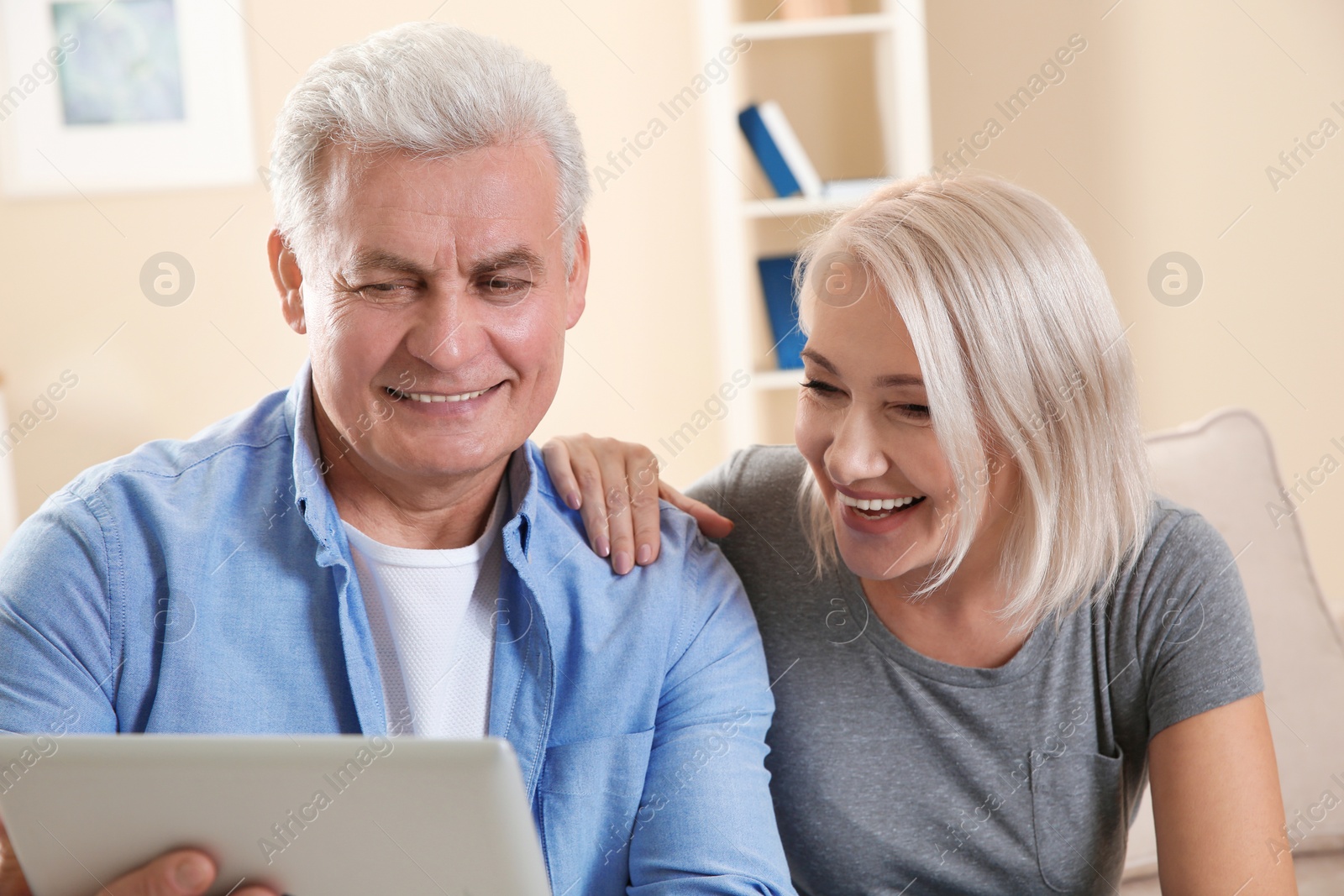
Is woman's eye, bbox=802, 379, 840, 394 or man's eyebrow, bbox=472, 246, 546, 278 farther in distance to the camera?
woman's eye, bbox=802, 379, 840, 394

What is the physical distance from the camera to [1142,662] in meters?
1.29

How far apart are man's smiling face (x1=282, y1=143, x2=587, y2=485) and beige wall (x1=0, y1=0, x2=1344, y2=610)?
223cm

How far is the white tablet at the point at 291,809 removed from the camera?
0.76 meters

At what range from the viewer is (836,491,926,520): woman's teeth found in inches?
49.4

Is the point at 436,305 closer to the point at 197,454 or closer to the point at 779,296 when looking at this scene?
the point at 197,454

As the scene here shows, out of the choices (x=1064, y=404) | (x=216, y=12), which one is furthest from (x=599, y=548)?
(x=216, y=12)

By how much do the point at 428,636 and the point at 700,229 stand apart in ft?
7.82

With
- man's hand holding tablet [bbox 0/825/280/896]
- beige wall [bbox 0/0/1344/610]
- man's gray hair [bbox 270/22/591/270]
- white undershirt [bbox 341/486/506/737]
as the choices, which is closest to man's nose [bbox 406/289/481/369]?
man's gray hair [bbox 270/22/591/270]

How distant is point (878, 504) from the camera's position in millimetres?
1261

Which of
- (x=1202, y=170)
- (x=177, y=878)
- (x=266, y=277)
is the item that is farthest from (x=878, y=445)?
(x=266, y=277)

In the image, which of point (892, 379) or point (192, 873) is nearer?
point (192, 873)

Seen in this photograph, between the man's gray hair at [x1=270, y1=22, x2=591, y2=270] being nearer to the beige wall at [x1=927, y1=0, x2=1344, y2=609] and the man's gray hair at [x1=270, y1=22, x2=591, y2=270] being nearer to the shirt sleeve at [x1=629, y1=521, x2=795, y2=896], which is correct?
the shirt sleeve at [x1=629, y1=521, x2=795, y2=896]

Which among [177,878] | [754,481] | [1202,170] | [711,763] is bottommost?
[711,763]

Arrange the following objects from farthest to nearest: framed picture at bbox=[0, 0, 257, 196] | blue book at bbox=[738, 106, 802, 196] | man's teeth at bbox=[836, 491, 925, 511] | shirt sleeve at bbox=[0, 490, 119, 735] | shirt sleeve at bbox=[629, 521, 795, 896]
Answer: framed picture at bbox=[0, 0, 257, 196], blue book at bbox=[738, 106, 802, 196], man's teeth at bbox=[836, 491, 925, 511], shirt sleeve at bbox=[629, 521, 795, 896], shirt sleeve at bbox=[0, 490, 119, 735]
